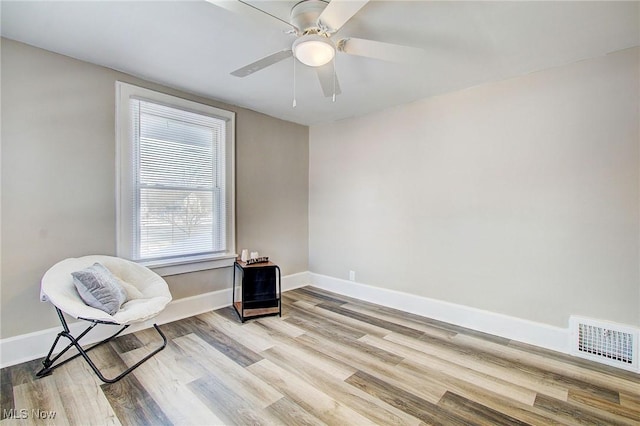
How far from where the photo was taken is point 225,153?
3.64m

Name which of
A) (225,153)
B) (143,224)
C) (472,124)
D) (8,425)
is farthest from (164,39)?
(472,124)

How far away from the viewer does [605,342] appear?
2.40 m

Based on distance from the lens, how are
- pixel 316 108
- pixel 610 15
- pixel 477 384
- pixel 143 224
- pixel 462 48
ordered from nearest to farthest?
pixel 610 15, pixel 477 384, pixel 462 48, pixel 143 224, pixel 316 108

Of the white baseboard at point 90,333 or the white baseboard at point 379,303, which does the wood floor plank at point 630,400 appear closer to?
the white baseboard at point 379,303

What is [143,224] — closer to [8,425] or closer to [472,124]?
[8,425]

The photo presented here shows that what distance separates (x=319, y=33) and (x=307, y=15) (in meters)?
0.12

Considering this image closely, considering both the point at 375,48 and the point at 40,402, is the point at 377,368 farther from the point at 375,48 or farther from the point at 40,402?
the point at 375,48

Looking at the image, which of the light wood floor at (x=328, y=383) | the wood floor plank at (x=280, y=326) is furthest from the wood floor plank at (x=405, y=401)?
the wood floor plank at (x=280, y=326)

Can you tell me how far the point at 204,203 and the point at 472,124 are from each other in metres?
3.06

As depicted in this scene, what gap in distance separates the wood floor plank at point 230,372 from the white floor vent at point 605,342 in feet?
8.18

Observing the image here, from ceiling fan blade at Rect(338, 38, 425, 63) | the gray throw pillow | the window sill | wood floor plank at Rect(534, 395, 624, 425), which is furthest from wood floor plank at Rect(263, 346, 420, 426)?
ceiling fan blade at Rect(338, 38, 425, 63)

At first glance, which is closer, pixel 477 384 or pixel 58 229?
pixel 477 384

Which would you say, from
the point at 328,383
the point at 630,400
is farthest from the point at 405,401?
the point at 630,400

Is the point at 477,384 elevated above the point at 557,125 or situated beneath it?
situated beneath
